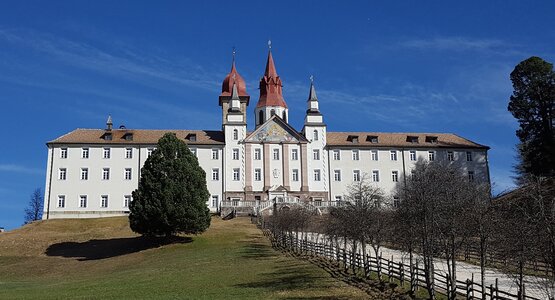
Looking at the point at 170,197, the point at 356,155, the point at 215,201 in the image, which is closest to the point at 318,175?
the point at 356,155

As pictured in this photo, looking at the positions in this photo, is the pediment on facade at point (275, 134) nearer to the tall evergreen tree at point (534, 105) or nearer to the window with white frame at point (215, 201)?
the window with white frame at point (215, 201)

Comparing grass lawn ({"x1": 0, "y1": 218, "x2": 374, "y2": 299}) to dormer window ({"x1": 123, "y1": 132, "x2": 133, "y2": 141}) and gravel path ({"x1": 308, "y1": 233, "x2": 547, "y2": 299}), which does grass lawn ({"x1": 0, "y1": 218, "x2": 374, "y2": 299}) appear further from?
dormer window ({"x1": 123, "y1": 132, "x2": 133, "y2": 141})

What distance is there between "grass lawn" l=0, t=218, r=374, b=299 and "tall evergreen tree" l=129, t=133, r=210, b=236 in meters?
1.67

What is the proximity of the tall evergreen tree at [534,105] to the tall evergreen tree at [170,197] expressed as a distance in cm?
3659

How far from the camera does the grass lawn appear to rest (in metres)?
30.8

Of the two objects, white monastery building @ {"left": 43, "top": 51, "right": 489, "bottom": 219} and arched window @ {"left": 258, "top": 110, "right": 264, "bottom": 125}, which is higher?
arched window @ {"left": 258, "top": 110, "right": 264, "bottom": 125}

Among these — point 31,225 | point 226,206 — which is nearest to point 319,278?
point 226,206

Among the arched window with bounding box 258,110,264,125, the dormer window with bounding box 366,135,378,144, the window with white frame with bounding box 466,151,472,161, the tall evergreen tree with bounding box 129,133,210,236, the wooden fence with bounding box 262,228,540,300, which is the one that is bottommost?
the wooden fence with bounding box 262,228,540,300

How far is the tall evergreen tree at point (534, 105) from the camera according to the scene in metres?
69.0

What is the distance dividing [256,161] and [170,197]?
24.4 meters

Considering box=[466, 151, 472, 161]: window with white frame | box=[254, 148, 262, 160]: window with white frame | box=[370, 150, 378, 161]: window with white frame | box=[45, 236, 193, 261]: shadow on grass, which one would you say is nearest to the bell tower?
box=[254, 148, 262, 160]: window with white frame

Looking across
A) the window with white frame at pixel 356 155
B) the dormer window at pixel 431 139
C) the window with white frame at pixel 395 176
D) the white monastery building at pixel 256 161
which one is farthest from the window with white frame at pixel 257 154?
the dormer window at pixel 431 139

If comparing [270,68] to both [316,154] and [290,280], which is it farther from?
[290,280]

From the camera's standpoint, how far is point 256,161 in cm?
7638
